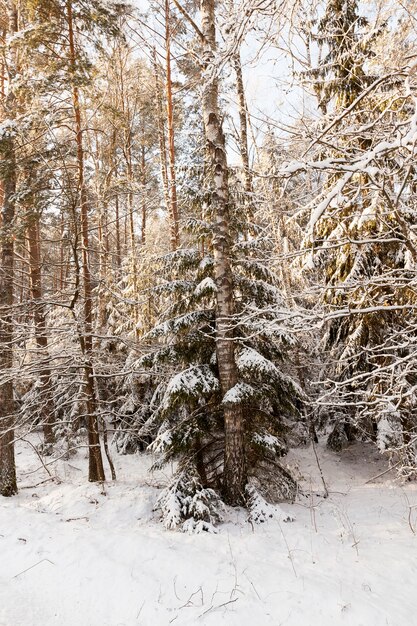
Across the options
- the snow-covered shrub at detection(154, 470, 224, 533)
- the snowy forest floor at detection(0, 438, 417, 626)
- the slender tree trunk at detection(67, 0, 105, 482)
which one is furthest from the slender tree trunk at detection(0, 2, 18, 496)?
the snow-covered shrub at detection(154, 470, 224, 533)

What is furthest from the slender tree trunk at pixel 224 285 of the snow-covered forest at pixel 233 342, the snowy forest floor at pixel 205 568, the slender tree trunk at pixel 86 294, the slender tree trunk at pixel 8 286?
the slender tree trunk at pixel 8 286

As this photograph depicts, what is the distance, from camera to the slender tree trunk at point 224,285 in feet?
19.8

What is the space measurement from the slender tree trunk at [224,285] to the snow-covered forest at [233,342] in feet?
0.12

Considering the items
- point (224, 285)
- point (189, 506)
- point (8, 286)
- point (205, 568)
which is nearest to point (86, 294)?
point (8, 286)

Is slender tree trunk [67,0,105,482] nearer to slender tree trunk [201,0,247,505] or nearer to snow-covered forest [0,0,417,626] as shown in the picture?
snow-covered forest [0,0,417,626]

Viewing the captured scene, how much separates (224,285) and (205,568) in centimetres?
399

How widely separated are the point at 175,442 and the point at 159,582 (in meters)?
2.25

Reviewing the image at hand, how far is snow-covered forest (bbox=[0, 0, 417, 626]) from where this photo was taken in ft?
10.4

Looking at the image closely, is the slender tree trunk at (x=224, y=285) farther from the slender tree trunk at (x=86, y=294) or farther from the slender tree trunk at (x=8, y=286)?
the slender tree trunk at (x=8, y=286)

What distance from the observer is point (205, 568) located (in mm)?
4211

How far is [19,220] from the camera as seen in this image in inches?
324

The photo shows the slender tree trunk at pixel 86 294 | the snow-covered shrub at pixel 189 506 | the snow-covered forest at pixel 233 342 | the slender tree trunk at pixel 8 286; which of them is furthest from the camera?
the slender tree trunk at pixel 8 286

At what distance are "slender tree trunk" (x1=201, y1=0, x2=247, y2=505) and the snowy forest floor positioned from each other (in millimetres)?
667

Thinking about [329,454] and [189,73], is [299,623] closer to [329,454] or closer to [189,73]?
[329,454]
